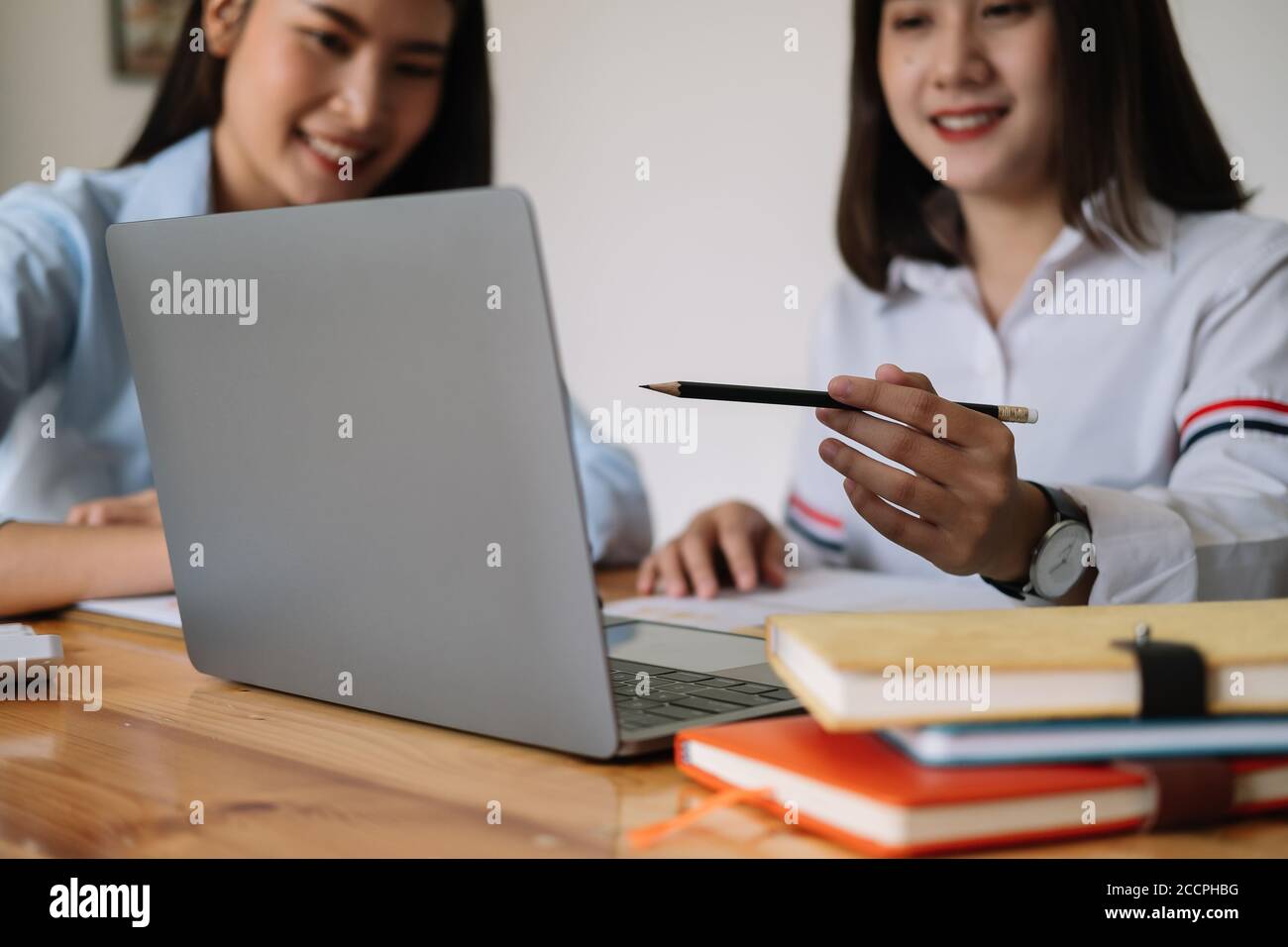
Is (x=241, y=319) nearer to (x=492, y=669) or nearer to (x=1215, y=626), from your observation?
(x=492, y=669)

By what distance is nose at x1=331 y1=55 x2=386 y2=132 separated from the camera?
5.19 ft

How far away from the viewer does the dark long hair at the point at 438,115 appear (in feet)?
5.54

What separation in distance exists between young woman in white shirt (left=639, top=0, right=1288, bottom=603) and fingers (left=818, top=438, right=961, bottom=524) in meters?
0.14

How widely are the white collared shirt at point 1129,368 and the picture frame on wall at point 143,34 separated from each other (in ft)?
7.31

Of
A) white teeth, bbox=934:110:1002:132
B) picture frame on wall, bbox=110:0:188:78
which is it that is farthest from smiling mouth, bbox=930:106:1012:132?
picture frame on wall, bbox=110:0:188:78

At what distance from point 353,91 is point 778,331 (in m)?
1.89

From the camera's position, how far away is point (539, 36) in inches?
141

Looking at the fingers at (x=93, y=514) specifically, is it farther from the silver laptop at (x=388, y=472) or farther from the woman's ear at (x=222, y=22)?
the woman's ear at (x=222, y=22)

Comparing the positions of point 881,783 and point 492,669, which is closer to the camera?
point 881,783

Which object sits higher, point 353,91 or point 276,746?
point 353,91

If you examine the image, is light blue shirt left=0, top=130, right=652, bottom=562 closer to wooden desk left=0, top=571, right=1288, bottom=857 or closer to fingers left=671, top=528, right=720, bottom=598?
fingers left=671, top=528, right=720, bottom=598

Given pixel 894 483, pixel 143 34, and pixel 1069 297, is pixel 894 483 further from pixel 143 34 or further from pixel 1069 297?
pixel 143 34

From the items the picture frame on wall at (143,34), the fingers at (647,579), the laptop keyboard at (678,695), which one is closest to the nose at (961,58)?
the fingers at (647,579)

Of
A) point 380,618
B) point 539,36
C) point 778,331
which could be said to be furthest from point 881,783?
point 539,36
